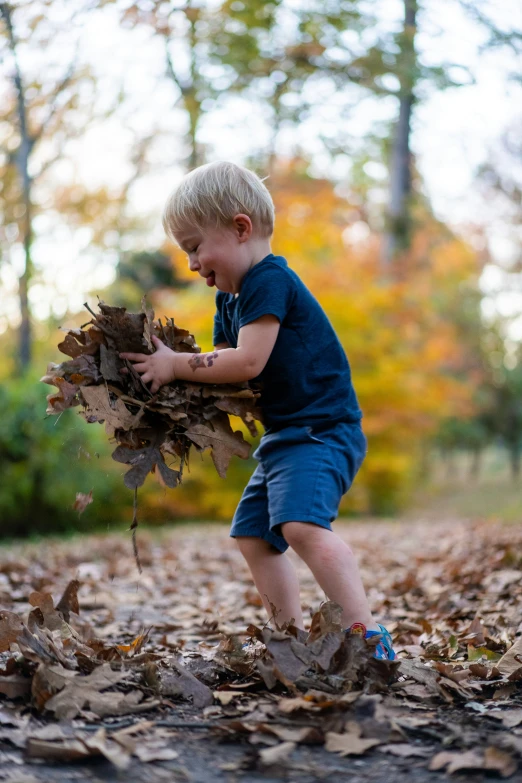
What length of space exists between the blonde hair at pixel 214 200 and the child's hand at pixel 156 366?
0.49 metres

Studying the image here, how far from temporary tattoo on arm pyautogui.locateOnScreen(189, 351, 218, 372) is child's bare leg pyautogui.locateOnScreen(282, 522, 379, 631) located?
24.3 inches

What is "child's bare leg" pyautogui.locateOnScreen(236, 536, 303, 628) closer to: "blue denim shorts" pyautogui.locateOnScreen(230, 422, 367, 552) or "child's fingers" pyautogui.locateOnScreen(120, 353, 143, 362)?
"blue denim shorts" pyautogui.locateOnScreen(230, 422, 367, 552)

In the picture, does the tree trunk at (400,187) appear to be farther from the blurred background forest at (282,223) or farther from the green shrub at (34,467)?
the green shrub at (34,467)

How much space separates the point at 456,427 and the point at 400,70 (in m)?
13.2

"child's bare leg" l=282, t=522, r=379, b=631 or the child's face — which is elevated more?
the child's face

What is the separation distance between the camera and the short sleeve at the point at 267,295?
273cm

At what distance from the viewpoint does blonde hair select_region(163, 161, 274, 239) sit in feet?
9.22

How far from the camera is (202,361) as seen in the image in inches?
107

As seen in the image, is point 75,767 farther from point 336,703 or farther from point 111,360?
point 111,360

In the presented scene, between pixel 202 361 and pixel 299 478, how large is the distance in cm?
53

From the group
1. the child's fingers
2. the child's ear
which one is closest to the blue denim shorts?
the child's fingers

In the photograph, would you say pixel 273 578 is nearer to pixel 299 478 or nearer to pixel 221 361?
pixel 299 478

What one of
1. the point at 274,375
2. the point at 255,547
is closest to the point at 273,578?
the point at 255,547

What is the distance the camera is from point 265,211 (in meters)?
2.93
